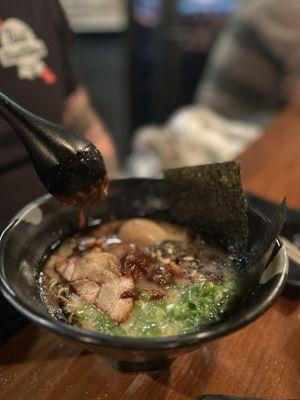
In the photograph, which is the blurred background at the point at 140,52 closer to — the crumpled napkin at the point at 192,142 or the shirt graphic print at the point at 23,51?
the crumpled napkin at the point at 192,142

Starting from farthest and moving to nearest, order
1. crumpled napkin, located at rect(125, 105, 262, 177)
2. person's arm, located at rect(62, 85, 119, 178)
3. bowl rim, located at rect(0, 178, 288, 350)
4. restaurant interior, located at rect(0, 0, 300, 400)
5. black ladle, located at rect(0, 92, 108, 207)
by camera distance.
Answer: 1. crumpled napkin, located at rect(125, 105, 262, 177)
2. person's arm, located at rect(62, 85, 119, 178)
3. black ladle, located at rect(0, 92, 108, 207)
4. restaurant interior, located at rect(0, 0, 300, 400)
5. bowl rim, located at rect(0, 178, 288, 350)

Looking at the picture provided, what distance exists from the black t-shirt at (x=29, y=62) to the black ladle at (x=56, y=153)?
1.88ft

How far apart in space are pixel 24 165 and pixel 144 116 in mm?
2929

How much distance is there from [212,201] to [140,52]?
10.7 feet

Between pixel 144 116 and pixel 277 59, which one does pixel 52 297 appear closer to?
pixel 277 59

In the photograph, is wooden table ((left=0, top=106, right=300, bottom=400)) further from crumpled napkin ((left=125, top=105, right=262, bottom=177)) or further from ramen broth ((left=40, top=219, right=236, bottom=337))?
crumpled napkin ((left=125, top=105, right=262, bottom=177))

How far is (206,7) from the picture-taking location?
4.09 meters

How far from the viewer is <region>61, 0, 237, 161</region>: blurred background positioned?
13.2 feet

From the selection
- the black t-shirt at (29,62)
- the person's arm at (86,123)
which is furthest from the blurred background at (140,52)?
the black t-shirt at (29,62)

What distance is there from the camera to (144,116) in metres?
4.51

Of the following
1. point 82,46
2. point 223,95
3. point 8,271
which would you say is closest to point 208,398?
point 8,271

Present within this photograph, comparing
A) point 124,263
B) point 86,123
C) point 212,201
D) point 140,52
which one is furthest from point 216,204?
point 140,52

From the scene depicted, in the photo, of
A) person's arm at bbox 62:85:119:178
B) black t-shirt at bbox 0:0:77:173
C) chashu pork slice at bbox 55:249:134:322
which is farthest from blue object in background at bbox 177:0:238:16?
chashu pork slice at bbox 55:249:134:322

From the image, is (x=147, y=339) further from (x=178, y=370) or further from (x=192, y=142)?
(x=192, y=142)
